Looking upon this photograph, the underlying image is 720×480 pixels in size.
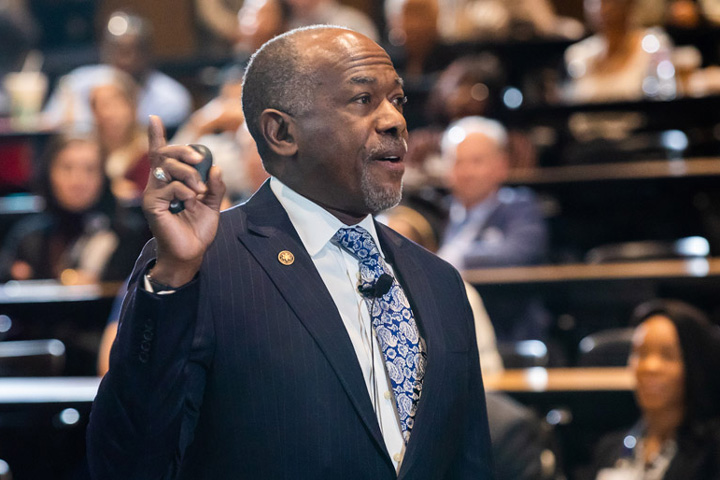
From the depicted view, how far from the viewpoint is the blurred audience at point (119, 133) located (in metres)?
5.28

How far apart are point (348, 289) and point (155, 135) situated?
1.30ft

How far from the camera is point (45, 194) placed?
4805 mm

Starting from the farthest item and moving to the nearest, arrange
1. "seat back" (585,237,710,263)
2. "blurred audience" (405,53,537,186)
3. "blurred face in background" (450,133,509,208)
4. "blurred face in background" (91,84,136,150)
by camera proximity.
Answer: "blurred face in background" (91,84,136,150) < "blurred audience" (405,53,537,186) < "blurred face in background" (450,133,509,208) < "seat back" (585,237,710,263)

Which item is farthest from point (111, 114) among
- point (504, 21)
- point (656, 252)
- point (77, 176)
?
point (656, 252)

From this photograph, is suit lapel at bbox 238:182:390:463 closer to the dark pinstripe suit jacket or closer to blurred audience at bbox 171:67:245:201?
the dark pinstripe suit jacket

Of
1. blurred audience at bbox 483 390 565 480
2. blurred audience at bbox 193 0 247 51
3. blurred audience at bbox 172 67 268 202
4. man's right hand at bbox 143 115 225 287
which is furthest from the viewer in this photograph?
blurred audience at bbox 193 0 247 51

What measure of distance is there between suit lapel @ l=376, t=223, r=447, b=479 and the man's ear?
0.22 m

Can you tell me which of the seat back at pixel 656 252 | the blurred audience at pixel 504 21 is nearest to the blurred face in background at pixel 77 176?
the seat back at pixel 656 252

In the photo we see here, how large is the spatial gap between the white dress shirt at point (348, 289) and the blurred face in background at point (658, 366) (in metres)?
1.81

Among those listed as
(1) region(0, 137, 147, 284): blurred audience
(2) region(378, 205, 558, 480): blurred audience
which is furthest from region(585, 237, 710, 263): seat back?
(1) region(0, 137, 147, 284): blurred audience

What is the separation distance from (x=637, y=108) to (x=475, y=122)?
121cm

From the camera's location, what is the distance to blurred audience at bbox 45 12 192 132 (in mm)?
6117

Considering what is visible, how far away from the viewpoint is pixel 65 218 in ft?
15.7

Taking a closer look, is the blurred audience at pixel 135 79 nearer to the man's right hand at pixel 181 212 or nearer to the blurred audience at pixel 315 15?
the blurred audience at pixel 315 15
